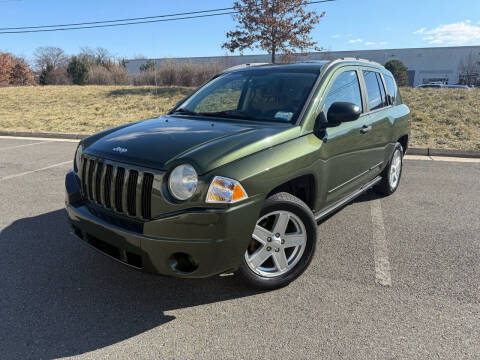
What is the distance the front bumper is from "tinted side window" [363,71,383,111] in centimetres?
242

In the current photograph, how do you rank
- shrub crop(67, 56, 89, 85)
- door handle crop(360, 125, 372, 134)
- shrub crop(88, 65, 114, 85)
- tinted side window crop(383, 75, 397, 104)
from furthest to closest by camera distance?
shrub crop(67, 56, 89, 85)
shrub crop(88, 65, 114, 85)
tinted side window crop(383, 75, 397, 104)
door handle crop(360, 125, 372, 134)

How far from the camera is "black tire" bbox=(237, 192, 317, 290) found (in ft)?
8.50

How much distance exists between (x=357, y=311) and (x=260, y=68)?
2.70m

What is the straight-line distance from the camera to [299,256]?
2.90 m

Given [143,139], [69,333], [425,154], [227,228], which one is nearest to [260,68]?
[143,139]

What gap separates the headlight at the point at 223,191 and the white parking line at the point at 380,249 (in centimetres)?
154

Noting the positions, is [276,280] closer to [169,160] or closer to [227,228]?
[227,228]

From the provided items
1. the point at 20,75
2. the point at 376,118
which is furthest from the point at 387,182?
the point at 20,75

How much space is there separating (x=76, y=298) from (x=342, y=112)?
2599 mm

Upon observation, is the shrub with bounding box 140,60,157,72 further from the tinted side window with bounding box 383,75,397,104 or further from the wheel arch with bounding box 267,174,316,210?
the wheel arch with bounding box 267,174,316,210

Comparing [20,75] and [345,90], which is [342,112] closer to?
[345,90]

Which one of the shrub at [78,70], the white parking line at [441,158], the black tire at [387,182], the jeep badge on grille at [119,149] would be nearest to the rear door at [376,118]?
the black tire at [387,182]

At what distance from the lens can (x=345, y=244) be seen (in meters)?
3.63

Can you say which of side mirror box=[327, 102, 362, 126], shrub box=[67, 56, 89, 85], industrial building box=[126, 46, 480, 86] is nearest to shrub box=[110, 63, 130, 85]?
shrub box=[67, 56, 89, 85]
